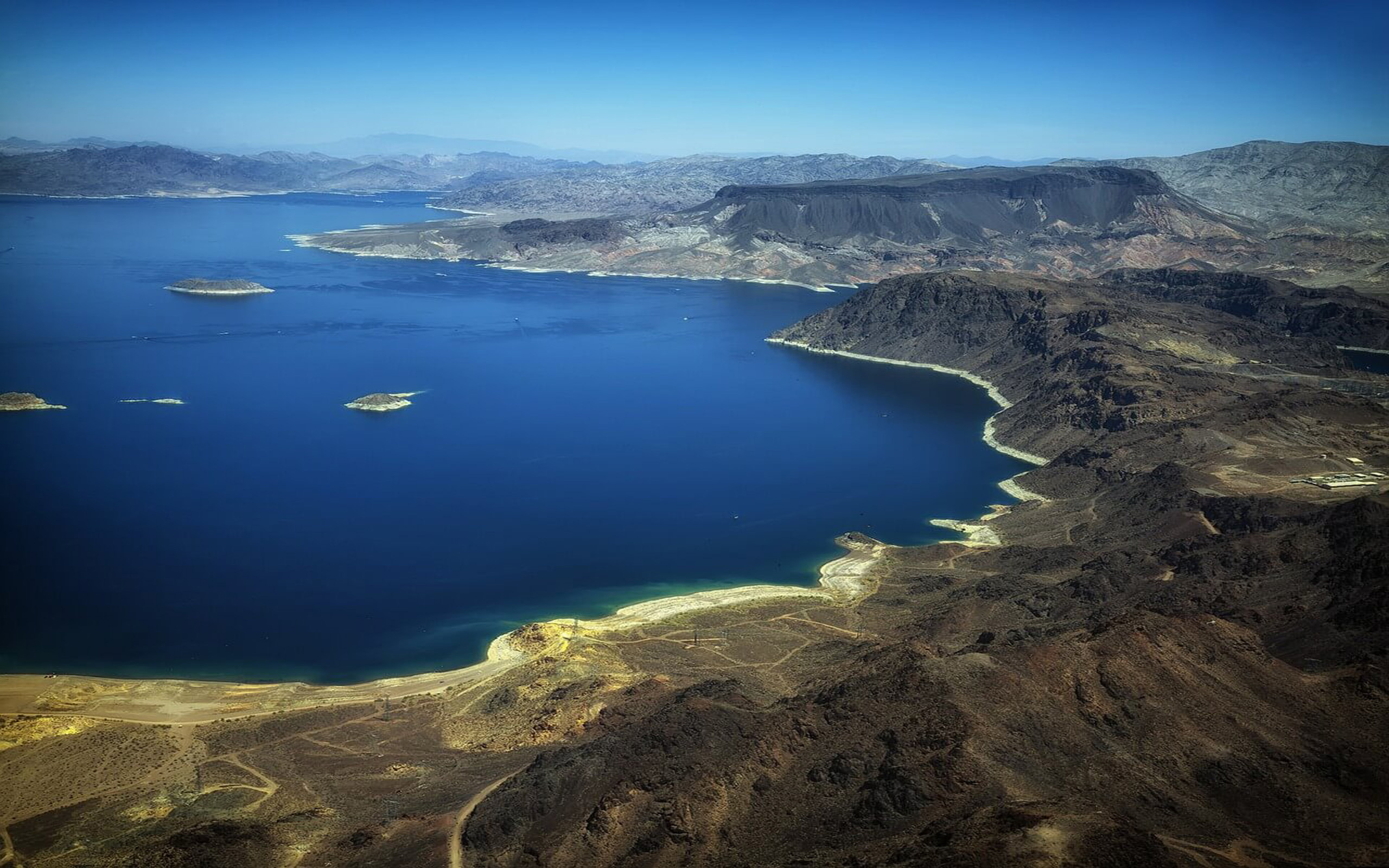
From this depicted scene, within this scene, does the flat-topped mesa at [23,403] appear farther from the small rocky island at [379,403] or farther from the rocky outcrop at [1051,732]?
the rocky outcrop at [1051,732]

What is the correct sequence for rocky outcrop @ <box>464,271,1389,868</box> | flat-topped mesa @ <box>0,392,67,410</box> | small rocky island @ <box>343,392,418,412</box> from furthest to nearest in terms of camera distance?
small rocky island @ <box>343,392,418,412</box> < flat-topped mesa @ <box>0,392,67,410</box> < rocky outcrop @ <box>464,271,1389,868</box>

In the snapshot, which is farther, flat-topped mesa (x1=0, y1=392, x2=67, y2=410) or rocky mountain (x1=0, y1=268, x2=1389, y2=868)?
flat-topped mesa (x1=0, y1=392, x2=67, y2=410)

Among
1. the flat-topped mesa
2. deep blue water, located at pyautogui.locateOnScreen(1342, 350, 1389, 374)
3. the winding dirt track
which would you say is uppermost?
deep blue water, located at pyautogui.locateOnScreen(1342, 350, 1389, 374)

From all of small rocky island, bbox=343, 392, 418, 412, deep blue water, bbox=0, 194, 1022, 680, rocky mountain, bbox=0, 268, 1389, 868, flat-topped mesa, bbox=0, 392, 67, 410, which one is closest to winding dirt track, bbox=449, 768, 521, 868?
rocky mountain, bbox=0, 268, 1389, 868

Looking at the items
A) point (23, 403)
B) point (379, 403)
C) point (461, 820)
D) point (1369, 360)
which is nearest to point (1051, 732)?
point (461, 820)

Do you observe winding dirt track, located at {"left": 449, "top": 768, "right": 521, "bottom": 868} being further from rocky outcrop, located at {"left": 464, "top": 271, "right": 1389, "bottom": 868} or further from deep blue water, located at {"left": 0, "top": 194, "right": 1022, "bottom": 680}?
deep blue water, located at {"left": 0, "top": 194, "right": 1022, "bottom": 680}

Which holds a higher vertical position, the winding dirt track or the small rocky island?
the small rocky island

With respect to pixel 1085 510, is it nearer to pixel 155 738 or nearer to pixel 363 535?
pixel 363 535
